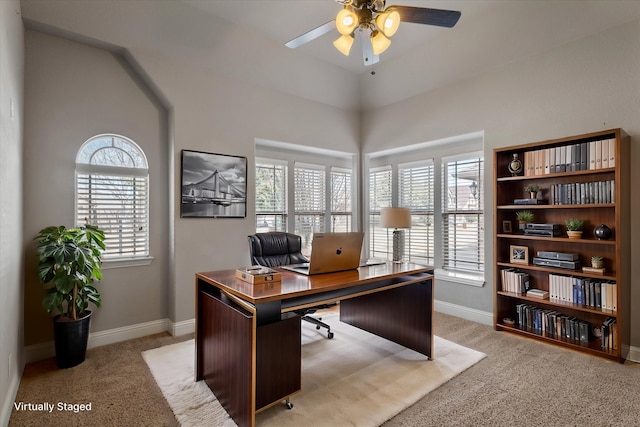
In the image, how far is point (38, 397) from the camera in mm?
2221

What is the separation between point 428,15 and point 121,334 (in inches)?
153

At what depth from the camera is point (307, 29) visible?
3.79 metres

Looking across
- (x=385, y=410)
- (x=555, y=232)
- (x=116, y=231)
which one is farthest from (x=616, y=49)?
(x=116, y=231)

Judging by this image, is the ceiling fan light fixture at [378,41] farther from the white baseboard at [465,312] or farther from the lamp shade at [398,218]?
the white baseboard at [465,312]

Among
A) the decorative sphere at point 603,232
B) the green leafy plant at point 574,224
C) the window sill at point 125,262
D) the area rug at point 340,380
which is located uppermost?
the green leafy plant at point 574,224

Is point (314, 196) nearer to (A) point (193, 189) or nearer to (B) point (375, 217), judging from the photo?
(B) point (375, 217)

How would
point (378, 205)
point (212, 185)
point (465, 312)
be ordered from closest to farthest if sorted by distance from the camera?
point (212, 185), point (465, 312), point (378, 205)

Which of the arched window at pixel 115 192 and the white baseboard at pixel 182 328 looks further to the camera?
the white baseboard at pixel 182 328

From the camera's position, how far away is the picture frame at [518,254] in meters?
3.37

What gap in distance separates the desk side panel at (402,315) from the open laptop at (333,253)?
25.9 inches

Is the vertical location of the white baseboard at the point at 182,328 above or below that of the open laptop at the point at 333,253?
below

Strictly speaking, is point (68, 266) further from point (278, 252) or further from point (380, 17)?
point (380, 17)

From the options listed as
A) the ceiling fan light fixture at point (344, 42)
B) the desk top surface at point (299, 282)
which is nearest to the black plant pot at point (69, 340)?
the desk top surface at point (299, 282)

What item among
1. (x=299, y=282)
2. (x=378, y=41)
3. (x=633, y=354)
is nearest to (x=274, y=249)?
(x=299, y=282)
